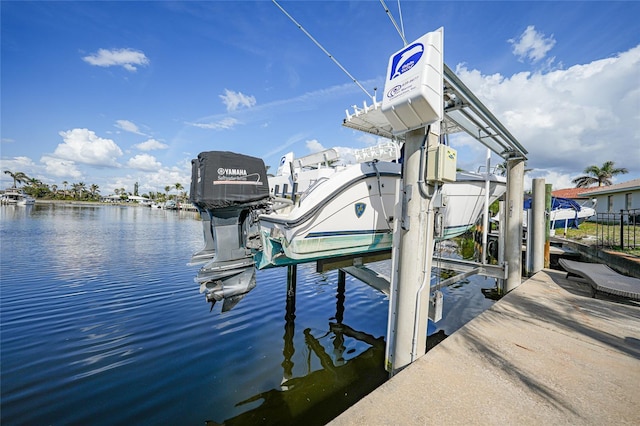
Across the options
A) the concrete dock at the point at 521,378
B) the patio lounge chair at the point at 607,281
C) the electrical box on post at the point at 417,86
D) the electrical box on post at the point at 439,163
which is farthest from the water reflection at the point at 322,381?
the patio lounge chair at the point at 607,281

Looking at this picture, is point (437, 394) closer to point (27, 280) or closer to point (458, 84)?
point (458, 84)

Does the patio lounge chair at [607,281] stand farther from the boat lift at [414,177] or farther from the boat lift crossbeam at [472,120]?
the boat lift at [414,177]

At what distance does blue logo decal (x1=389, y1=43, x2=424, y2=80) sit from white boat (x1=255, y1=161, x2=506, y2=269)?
1.47m

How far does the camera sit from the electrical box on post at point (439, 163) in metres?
2.79

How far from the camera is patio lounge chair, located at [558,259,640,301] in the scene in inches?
165

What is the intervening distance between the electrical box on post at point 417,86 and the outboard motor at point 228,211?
1829mm

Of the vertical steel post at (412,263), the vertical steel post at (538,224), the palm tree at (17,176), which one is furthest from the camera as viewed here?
the palm tree at (17,176)

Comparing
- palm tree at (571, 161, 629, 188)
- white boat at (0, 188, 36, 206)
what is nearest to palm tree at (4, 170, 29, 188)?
white boat at (0, 188, 36, 206)

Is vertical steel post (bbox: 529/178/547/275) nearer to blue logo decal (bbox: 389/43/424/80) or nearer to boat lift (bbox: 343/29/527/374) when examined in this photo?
boat lift (bbox: 343/29/527/374)

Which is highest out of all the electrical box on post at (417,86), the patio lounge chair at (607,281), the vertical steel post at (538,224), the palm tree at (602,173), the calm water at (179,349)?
the palm tree at (602,173)

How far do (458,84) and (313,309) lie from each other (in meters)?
5.38

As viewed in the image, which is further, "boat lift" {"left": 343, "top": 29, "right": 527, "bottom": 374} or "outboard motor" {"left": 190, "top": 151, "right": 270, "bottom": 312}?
"outboard motor" {"left": 190, "top": 151, "right": 270, "bottom": 312}

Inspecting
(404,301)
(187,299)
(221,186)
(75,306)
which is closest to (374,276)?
(404,301)

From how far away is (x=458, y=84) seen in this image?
134 inches
